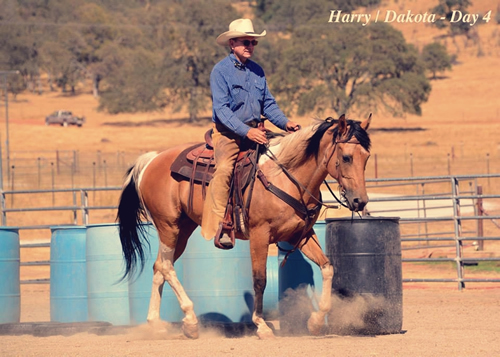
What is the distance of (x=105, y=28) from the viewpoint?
7969 centimetres

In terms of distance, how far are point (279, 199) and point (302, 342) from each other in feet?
4.08

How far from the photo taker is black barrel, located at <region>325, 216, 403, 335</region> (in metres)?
7.66

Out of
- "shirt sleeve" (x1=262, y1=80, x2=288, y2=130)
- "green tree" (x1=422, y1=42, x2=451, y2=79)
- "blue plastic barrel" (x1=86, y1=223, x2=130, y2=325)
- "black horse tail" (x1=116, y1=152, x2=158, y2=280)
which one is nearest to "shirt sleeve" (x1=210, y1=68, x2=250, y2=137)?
"shirt sleeve" (x1=262, y1=80, x2=288, y2=130)

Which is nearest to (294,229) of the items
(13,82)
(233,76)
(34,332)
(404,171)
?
(233,76)

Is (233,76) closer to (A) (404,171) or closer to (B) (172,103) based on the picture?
(A) (404,171)

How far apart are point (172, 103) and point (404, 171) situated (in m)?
29.4

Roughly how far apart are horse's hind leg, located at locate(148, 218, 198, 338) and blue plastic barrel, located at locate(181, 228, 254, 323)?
274mm

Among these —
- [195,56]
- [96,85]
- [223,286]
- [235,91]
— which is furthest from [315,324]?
[96,85]

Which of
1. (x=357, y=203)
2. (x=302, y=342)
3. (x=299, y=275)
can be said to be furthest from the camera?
(x=299, y=275)

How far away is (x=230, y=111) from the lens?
25.0 feet

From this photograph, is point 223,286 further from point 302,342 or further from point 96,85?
point 96,85

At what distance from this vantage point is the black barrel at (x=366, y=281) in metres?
7.66

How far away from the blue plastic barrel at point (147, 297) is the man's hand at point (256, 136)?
6.63ft

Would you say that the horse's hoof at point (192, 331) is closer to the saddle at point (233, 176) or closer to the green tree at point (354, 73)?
the saddle at point (233, 176)
